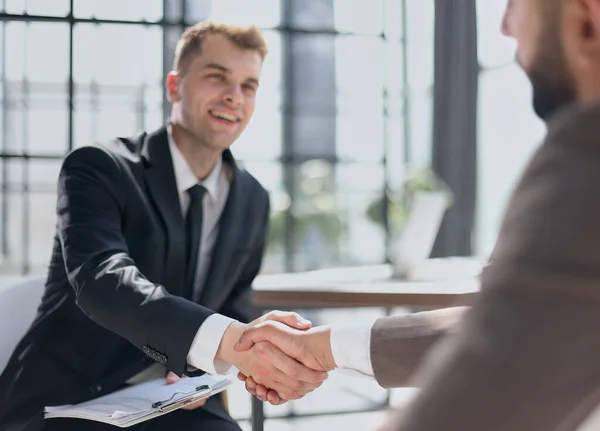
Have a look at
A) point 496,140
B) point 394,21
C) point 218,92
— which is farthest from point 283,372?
point 496,140

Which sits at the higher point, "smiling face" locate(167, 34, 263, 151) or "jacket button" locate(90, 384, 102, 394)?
"smiling face" locate(167, 34, 263, 151)

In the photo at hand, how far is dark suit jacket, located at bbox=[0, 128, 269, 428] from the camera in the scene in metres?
1.33

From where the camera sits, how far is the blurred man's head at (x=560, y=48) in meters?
0.49

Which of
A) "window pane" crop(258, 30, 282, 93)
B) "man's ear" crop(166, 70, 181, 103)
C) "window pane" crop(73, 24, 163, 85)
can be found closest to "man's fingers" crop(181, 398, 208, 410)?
"man's ear" crop(166, 70, 181, 103)

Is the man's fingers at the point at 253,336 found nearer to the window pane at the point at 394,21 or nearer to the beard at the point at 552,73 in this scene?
the beard at the point at 552,73

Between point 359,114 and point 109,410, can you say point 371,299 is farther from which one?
point 359,114

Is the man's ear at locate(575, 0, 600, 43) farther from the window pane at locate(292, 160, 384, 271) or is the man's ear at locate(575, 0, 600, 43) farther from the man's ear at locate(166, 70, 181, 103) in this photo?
the window pane at locate(292, 160, 384, 271)

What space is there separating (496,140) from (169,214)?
615cm

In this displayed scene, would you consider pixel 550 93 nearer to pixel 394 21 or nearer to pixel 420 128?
pixel 394 21

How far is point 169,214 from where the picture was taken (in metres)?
1.58

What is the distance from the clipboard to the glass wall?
4.26m

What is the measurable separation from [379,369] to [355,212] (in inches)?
223

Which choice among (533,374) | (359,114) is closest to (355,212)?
(359,114)

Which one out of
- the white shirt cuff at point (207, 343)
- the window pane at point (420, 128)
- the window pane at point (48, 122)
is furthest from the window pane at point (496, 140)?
the white shirt cuff at point (207, 343)
